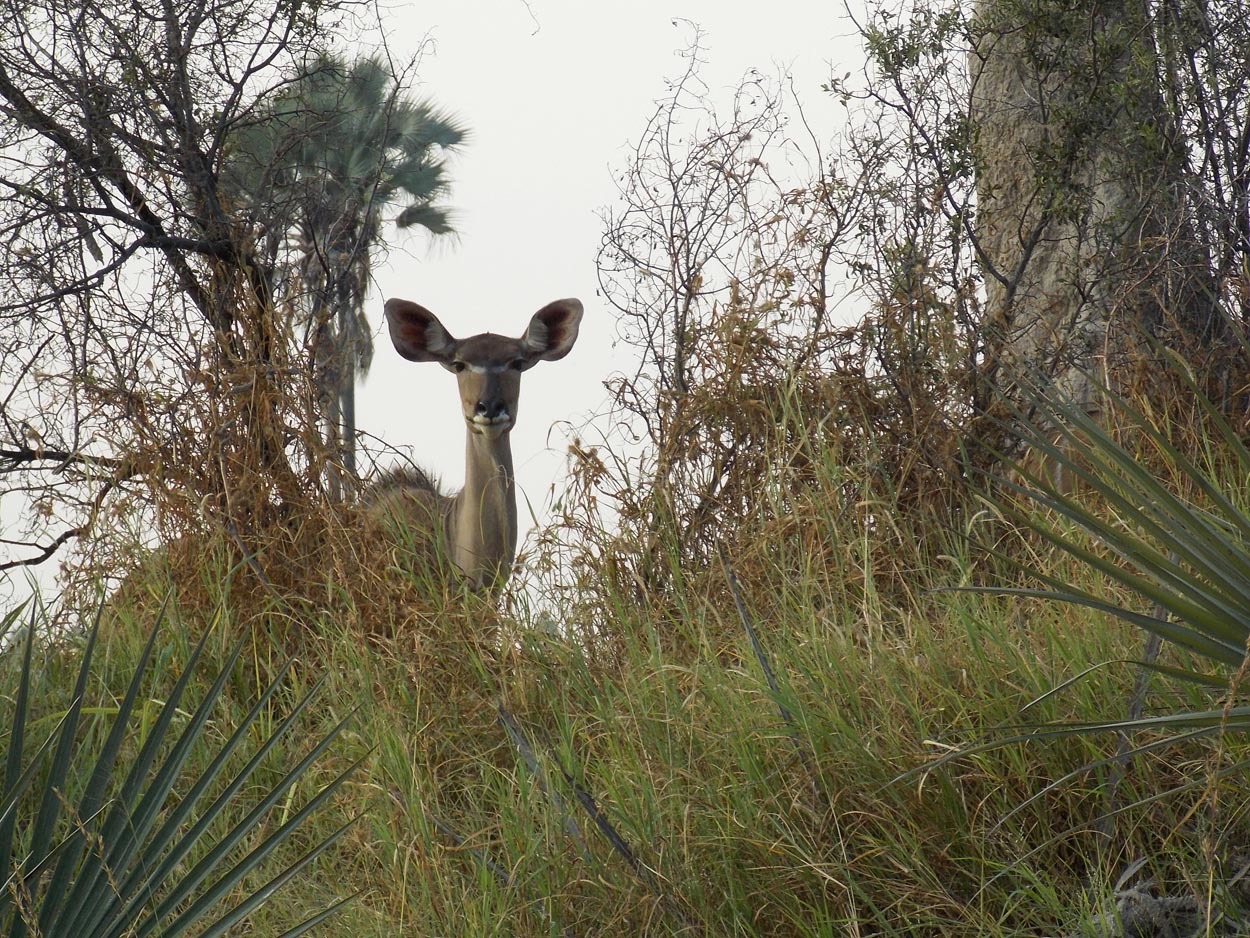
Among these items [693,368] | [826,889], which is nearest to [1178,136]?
[693,368]

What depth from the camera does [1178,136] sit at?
22.3 ft

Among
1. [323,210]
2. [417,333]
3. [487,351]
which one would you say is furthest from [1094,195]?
[323,210]

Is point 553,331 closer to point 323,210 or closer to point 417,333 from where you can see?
point 417,333

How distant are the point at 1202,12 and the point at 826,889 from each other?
500 centimetres

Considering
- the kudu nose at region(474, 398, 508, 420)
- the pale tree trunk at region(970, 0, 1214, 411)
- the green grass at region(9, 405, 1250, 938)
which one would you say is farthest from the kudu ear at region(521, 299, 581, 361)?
the green grass at region(9, 405, 1250, 938)

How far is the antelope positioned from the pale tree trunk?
2.06 m

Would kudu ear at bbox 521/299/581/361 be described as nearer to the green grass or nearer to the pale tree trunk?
the pale tree trunk

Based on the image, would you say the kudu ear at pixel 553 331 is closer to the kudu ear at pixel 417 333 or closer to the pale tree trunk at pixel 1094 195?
the kudu ear at pixel 417 333

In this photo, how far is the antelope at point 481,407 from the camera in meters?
6.68

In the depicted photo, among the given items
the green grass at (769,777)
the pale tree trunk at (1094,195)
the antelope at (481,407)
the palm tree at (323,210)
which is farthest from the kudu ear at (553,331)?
the green grass at (769,777)

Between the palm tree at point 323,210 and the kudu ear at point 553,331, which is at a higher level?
the palm tree at point 323,210

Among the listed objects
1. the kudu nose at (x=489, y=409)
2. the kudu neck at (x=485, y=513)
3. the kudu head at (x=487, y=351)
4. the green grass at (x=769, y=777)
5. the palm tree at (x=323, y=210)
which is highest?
the palm tree at (x=323, y=210)

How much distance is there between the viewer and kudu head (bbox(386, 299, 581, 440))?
686 cm

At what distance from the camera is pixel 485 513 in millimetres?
A: 6723
